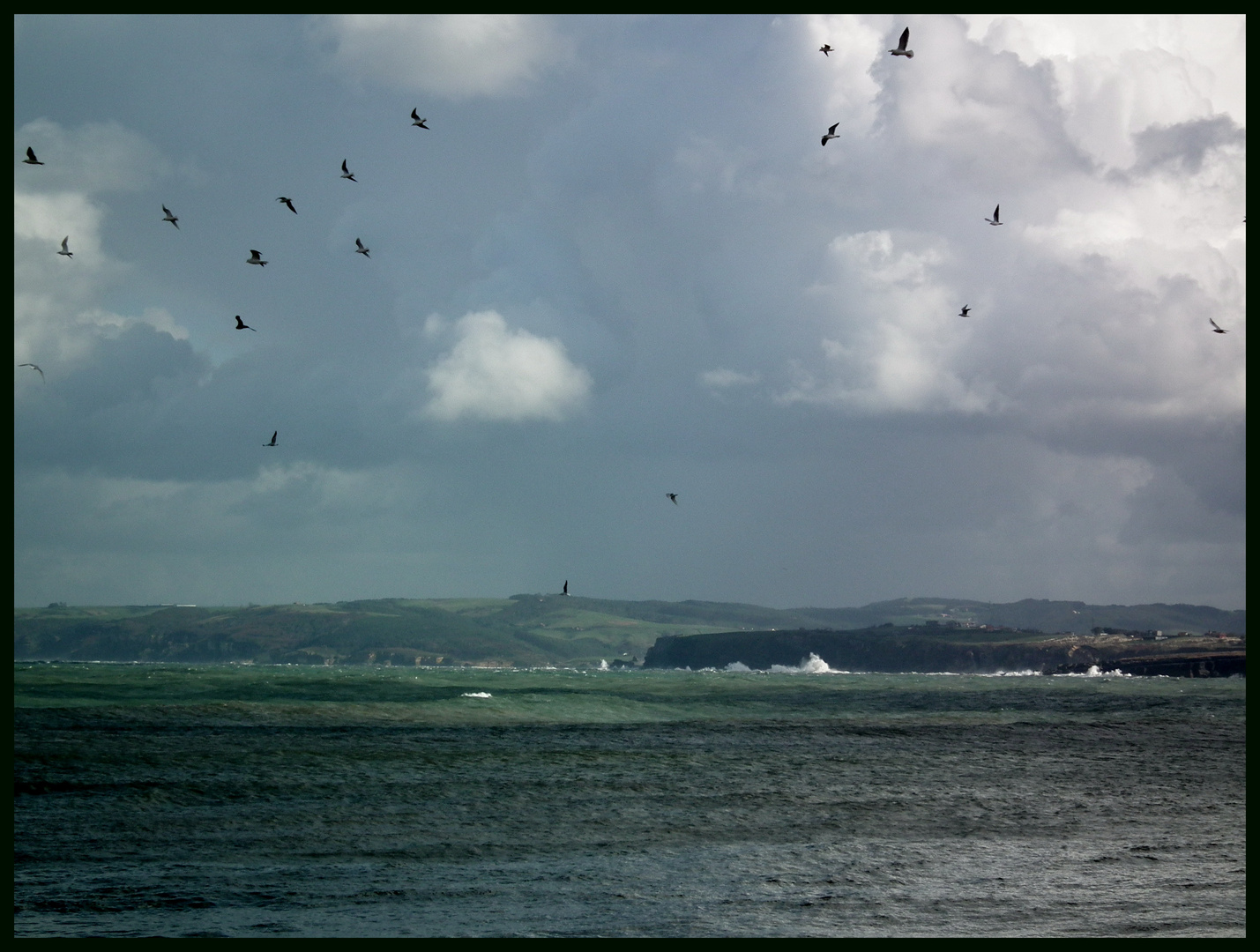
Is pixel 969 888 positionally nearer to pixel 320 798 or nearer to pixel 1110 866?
pixel 1110 866

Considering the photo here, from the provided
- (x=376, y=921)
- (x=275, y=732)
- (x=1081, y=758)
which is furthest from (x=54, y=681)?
(x=376, y=921)

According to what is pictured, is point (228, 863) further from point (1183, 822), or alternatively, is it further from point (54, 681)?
point (54, 681)

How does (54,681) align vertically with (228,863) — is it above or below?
below

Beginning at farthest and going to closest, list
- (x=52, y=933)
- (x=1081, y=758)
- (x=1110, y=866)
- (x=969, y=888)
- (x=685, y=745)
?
(x=685, y=745)
(x=1081, y=758)
(x=1110, y=866)
(x=969, y=888)
(x=52, y=933)

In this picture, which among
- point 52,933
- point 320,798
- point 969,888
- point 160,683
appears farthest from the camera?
point 160,683

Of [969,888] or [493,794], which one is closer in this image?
[969,888]

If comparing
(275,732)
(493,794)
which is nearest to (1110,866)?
(493,794)
